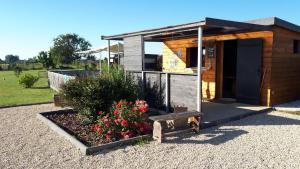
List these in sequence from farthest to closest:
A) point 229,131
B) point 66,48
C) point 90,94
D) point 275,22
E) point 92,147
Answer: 1. point 66,48
2. point 275,22
3. point 90,94
4. point 229,131
5. point 92,147

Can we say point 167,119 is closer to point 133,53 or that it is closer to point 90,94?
point 90,94

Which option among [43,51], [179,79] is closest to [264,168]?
[179,79]

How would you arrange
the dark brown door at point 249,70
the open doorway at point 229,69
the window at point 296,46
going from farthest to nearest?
the open doorway at point 229,69 → the window at point 296,46 → the dark brown door at point 249,70

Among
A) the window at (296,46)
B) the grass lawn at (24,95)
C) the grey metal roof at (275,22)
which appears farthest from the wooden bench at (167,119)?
the grass lawn at (24,95)

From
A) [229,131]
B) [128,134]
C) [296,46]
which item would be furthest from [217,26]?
[296,46]

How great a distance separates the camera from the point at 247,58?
850 centimetres

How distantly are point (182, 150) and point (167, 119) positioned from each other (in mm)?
779

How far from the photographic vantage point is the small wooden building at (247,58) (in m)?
8.13

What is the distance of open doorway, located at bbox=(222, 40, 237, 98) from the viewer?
10195 mm

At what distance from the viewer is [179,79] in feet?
23.2

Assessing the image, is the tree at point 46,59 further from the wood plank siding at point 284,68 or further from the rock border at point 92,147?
the wood plank siding at point 284,68

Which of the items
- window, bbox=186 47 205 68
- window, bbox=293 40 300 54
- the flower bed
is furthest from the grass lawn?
window, bbox=293 40 300 54

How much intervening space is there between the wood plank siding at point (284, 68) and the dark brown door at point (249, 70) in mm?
470

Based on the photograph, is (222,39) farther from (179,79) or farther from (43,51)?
(43,51)
